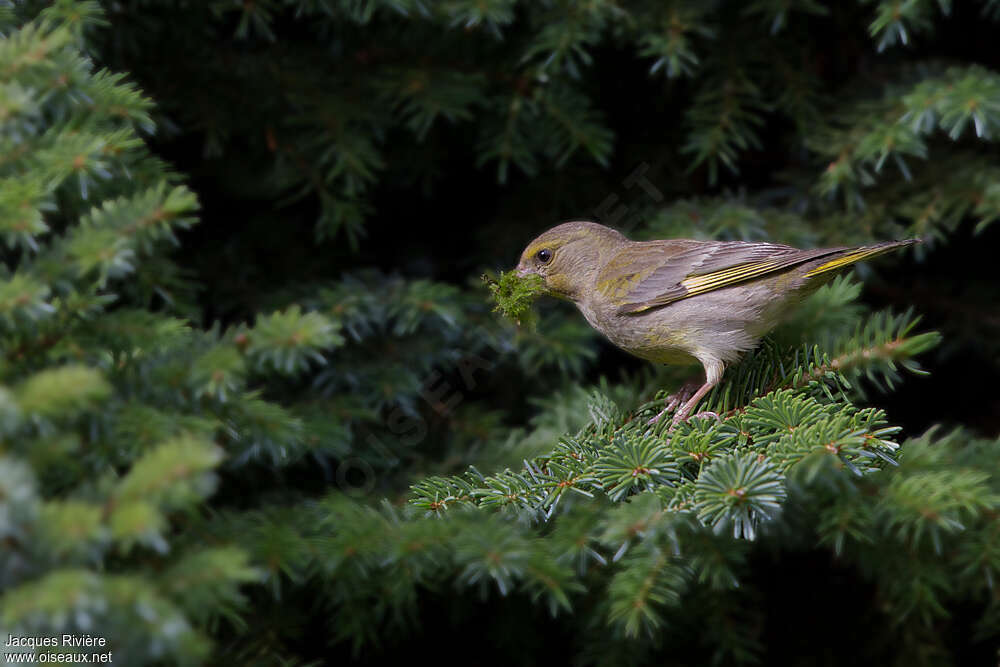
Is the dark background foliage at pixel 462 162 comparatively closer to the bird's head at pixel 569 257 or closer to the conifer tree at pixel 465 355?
the conifer tree at pixel 465 355

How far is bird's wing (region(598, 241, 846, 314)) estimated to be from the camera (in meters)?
3.08

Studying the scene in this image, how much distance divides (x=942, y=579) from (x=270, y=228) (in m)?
2.99

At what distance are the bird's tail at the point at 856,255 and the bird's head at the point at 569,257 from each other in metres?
0.85

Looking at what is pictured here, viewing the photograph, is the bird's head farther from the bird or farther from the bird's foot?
the bird's foot

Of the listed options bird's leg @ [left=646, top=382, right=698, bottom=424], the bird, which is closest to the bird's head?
the bird

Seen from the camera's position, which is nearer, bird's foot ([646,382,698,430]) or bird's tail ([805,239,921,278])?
bird's tail ([805,239,921,278])

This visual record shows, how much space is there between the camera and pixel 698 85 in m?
3.88

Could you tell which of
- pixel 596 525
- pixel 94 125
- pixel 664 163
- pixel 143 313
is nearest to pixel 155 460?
pixel 143 313

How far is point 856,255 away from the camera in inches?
111

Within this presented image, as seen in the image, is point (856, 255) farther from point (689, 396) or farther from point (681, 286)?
point (689, 396)

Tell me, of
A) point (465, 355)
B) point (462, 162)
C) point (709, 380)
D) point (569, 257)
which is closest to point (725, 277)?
point (709, 380)

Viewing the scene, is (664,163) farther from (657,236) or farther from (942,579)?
(942,579)

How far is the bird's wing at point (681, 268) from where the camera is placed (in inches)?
121

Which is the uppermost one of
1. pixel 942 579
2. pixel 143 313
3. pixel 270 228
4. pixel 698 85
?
pixel 698 85
